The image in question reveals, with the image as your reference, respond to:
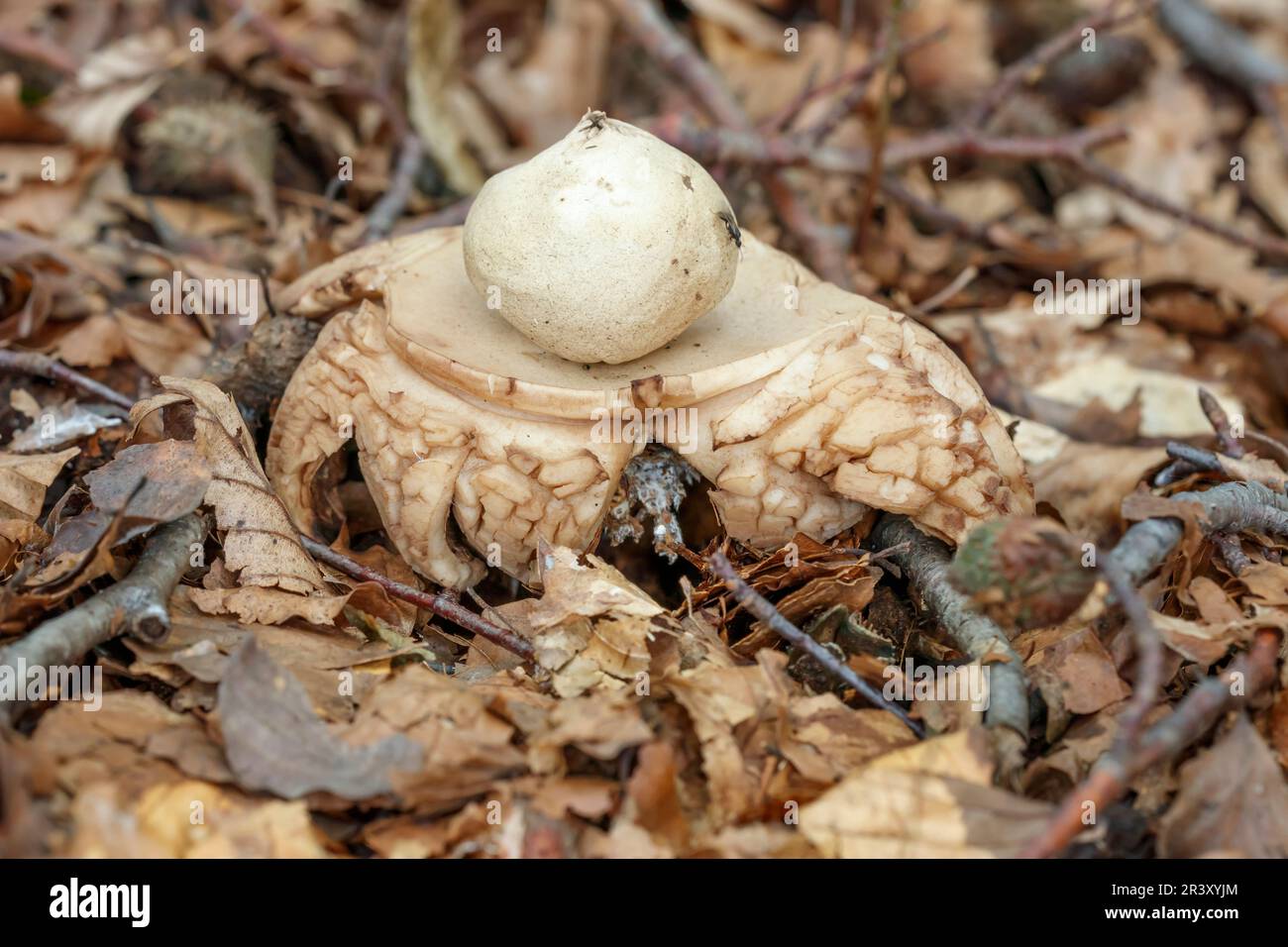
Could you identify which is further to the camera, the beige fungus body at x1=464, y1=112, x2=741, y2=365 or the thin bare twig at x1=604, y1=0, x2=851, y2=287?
the thin bare twig at x1=604, y1=0, x2=851, y2=287

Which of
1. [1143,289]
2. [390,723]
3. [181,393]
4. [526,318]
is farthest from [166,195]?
[1143,289]

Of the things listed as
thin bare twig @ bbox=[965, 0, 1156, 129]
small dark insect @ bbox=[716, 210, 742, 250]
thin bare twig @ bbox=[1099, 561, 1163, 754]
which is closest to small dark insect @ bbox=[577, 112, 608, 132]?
small dark insect @ bbox=[716, 210, 742, 250]

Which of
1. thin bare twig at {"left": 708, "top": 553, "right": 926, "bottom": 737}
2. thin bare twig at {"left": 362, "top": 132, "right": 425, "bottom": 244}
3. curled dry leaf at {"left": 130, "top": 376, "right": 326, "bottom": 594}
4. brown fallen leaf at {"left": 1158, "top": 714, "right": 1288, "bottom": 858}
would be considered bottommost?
brown fallen leaf at {"left": 1158, "top": 714, "right": 1288, "bottom": 858}

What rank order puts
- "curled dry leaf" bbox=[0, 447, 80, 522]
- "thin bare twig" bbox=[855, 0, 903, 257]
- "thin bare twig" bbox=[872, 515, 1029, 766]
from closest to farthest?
"thin bare twig" bbox=[872, 515, 1029, 766]
"curled dry leaf" bbox=[0, 447, 80, 522]
"thin bare twig" bbox=[855, 0, 903, 257]

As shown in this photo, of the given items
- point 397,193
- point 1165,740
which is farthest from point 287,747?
point 397,193

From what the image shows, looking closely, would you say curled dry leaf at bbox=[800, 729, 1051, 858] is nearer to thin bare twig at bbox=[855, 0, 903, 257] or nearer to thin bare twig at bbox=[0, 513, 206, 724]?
thin bare twig at bbox=[0, 513, 206, 724]

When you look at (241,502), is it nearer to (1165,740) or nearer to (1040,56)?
(1165,740)
